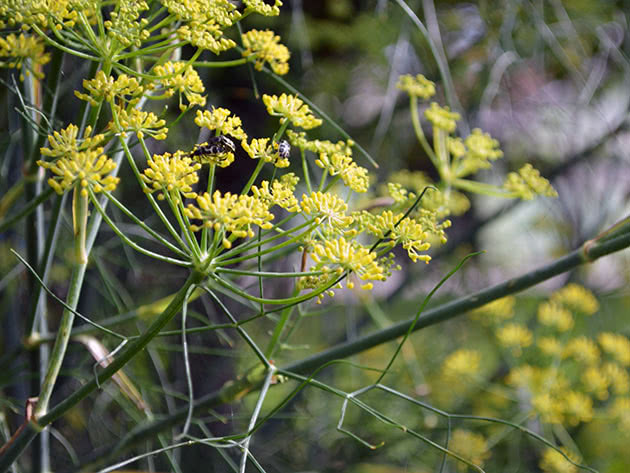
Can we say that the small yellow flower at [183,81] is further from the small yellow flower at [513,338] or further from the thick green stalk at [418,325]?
the small yellow flower at [513,338]

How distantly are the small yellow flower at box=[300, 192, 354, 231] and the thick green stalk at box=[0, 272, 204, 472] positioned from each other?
7 cm

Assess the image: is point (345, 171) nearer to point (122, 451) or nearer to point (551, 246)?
point (122, 451)

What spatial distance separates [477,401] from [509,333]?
46 cm

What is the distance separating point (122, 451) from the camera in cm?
54

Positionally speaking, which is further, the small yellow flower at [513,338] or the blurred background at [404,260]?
the small yellow flower at [513,338]

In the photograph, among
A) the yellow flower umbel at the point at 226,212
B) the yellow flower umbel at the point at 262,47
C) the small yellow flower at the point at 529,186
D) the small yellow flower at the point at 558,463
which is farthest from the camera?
the small yellow flower at the point at 558,463

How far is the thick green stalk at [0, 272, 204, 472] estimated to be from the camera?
0.34 metres

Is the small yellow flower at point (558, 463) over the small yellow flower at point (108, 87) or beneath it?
beneath

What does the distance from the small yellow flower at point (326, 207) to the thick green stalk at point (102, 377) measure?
0.07 metres

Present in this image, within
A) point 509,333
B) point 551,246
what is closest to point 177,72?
point 509,333

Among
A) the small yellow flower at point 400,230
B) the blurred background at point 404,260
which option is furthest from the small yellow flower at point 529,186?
the small yellow flower at point 400,230

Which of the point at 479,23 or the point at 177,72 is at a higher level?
the point at 177,72

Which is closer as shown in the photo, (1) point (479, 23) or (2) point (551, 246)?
(1) point (479, 23)

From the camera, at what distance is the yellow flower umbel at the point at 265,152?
1.24 ft
